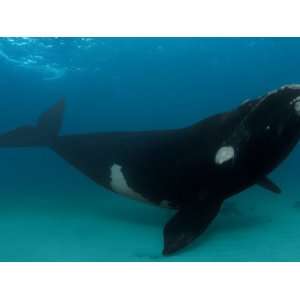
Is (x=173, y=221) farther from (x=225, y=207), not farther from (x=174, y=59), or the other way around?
(x=174, y=59)

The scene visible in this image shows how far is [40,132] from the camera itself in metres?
9.50

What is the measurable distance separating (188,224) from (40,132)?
4.08 metres

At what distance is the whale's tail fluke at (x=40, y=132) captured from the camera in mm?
9281

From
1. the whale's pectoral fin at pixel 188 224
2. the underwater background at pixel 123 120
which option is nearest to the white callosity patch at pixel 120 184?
the underwater background at pixel 123 120

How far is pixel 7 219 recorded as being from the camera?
8.23m

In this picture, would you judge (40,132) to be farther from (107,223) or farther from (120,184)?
(107,223)

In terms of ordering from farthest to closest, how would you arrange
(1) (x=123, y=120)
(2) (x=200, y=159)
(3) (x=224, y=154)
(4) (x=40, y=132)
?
(1) (x=123, y=120)
(4) (x=40, y=132)
(2) (x=200, y=159)
(3) (x=224, y=154)

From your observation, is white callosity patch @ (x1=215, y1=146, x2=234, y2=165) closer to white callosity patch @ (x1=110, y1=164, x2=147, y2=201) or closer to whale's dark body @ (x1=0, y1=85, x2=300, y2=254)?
whale's dark body @ (x1=0, y1=85, x2=300, y2=254)

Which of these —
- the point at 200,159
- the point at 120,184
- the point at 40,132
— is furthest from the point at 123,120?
the point at 200,159

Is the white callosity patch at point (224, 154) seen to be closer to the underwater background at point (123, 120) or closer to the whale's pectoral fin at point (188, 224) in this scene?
the whale's pectoral fin at point (188, 224)

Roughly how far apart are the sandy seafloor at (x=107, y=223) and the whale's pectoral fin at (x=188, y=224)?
0.19 metres

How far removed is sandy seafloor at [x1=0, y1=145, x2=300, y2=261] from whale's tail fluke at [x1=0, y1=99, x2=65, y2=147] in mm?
1136

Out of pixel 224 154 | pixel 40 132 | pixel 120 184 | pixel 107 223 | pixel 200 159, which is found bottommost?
pixel 107 223

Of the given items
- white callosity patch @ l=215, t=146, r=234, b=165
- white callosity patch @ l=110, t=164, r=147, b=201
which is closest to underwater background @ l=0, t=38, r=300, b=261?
white callosity patch @ l=110, t=164, r=147, b=201
